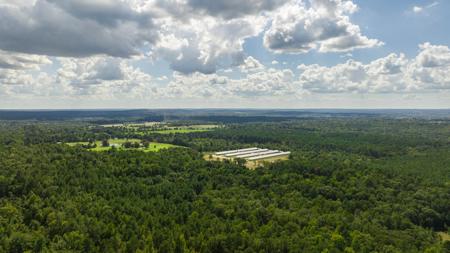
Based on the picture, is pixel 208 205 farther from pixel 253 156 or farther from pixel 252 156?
pixel 253 156

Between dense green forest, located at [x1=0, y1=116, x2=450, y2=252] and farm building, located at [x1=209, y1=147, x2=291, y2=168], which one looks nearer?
dense green forest, located at [x1=0, y1=116, x2=450, y2=252]

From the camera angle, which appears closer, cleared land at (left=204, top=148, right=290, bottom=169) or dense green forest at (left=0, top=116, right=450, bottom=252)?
dense green forest at (left=0, top=116, right=450, bottom=252)

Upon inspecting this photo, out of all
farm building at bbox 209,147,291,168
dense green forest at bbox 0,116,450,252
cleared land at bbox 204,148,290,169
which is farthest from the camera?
farm building at bbox 209,147,291,168

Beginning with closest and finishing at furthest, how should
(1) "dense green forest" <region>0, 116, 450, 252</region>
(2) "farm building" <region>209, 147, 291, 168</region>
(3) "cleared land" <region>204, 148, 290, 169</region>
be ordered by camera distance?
(1) "dense green forest" <region>0, 116, 450, 252</region>, (3) "cleared land" <region>204, 148, 290, 169</region>, (2) "farm building" <region>209, 147, 291, 168</region>

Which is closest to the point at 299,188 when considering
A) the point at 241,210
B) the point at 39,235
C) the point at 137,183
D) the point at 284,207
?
the point at 284,207

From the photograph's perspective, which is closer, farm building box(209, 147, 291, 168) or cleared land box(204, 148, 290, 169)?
Result: cleared land box(204, 148, 290, 169)

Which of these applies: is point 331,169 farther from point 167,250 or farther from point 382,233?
point 167,250

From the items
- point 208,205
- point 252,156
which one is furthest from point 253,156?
point 208,205

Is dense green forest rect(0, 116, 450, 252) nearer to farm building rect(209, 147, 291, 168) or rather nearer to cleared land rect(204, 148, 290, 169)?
cleared land rect(204, 148, 290, 169)

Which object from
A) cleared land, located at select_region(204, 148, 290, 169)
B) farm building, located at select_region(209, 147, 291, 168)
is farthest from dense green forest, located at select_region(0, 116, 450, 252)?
farm building, located at select_region(209, 147, 291, 168)
